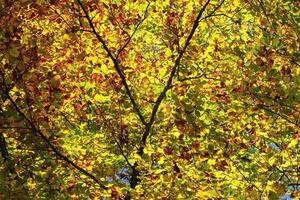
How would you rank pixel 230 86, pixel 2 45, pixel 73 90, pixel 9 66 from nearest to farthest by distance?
pixel 2 45, pixel 9 66, pixel 230 86, pixel 73 90

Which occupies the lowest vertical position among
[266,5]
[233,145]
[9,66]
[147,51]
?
[233,145]

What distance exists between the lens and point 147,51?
12.1 metres

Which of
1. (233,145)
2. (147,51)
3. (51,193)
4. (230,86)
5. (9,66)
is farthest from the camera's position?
(147,51)

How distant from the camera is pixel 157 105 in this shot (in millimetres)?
7637

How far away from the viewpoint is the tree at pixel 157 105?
6156 millimetres

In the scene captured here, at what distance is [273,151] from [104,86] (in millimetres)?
4164

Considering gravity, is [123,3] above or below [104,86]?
above

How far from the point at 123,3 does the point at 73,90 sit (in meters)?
2.70

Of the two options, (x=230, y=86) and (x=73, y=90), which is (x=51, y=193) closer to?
(x=73, y=90)

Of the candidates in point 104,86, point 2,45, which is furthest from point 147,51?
point 2,45

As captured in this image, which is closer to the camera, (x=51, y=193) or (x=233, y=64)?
(x=51, y=193)

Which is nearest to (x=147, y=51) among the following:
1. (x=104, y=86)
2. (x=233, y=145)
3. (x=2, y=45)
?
(x=104, y=86)

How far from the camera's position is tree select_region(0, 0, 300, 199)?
242 inches

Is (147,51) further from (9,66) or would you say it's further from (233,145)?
(9,66)
